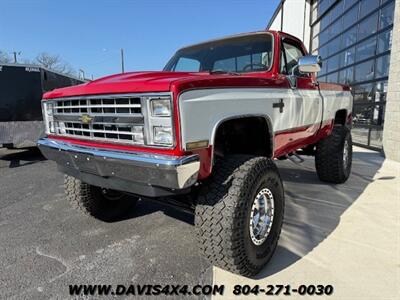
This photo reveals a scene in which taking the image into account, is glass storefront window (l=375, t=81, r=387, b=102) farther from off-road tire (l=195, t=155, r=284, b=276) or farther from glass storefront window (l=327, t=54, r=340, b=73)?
off-road tire (l=195, t=155, r=284, b=276)

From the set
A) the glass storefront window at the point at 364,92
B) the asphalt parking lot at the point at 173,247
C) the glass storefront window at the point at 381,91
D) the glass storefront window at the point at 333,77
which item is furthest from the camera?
the glass storefront window at the point at 333,77

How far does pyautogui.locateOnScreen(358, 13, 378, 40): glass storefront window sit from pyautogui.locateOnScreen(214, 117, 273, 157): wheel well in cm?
731

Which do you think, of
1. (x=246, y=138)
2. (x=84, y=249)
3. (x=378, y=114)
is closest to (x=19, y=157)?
(x=84, y=249)

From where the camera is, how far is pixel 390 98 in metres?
6.76

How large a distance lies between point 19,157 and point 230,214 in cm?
750

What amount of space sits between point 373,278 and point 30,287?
2543 mm

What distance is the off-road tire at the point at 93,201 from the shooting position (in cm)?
320

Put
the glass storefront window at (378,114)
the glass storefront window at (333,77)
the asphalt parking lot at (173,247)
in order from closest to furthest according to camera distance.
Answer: the asphalt parking lot at (173,247), the glass storefront window at (378,114), the glass storefront window at (333,77)

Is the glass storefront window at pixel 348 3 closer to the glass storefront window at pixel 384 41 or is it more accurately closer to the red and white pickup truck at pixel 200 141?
the glass storefront window at pixel 384 41

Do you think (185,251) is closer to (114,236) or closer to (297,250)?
(114,236)

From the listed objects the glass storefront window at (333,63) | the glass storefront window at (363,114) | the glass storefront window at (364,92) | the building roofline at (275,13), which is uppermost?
the building roofline at (275,13)

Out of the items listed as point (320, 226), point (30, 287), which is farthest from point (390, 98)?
point (30, 287)

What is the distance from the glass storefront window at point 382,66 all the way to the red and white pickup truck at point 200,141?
5.41 metres

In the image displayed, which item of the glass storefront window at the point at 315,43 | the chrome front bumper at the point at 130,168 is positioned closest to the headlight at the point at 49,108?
the chrome front bumper at the point at 130,168
